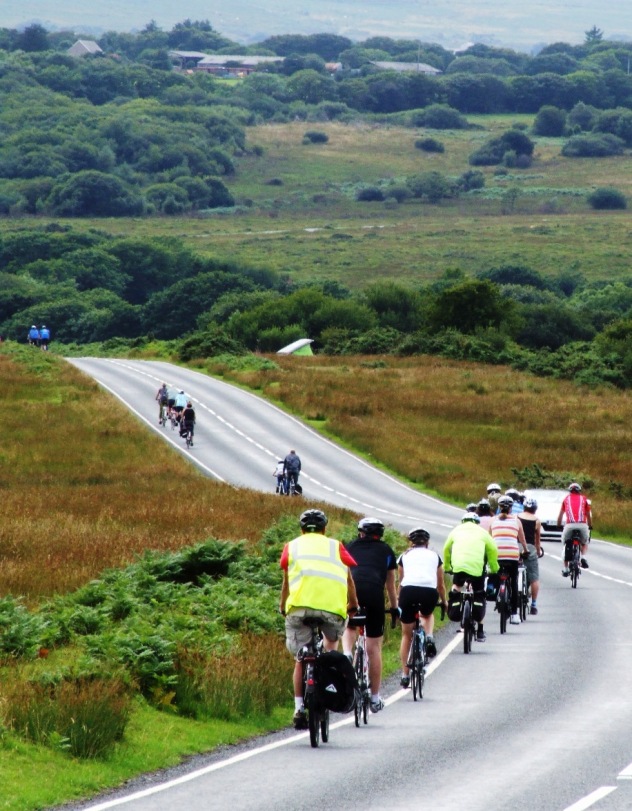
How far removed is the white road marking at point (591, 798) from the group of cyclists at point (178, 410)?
46.1 metres

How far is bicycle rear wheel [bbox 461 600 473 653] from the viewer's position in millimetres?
20094

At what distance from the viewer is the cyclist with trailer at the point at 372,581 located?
1489 centimetres

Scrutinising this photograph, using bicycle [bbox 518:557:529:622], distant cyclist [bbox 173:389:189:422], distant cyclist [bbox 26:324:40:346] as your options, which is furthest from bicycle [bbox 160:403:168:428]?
bicycle [bbox 518:557:529:622]

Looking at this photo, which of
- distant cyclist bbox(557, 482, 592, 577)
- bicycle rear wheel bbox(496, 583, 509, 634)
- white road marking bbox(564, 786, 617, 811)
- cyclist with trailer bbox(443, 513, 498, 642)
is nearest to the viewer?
white road marking bbox(564, 786, 617, 811)

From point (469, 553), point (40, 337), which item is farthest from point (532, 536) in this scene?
point (40, 337)

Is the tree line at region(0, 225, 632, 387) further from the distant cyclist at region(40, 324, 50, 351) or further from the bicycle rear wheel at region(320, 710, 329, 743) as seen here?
the bicycle rear wheel at region(320, 710, 329, 743)

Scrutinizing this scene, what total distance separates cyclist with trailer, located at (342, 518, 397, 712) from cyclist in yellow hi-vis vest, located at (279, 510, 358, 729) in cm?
84

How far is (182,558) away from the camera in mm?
23078

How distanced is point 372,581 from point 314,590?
1.23 m

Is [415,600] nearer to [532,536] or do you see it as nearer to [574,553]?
[532,536]

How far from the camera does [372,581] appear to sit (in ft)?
48.8

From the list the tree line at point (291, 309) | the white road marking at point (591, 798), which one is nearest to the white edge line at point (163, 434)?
the tree line at point (291, 309)

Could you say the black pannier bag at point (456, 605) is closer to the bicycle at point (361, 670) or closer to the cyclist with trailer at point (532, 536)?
the bicycle at point (361, 670)

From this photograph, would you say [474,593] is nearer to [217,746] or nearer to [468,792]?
[217,746]
